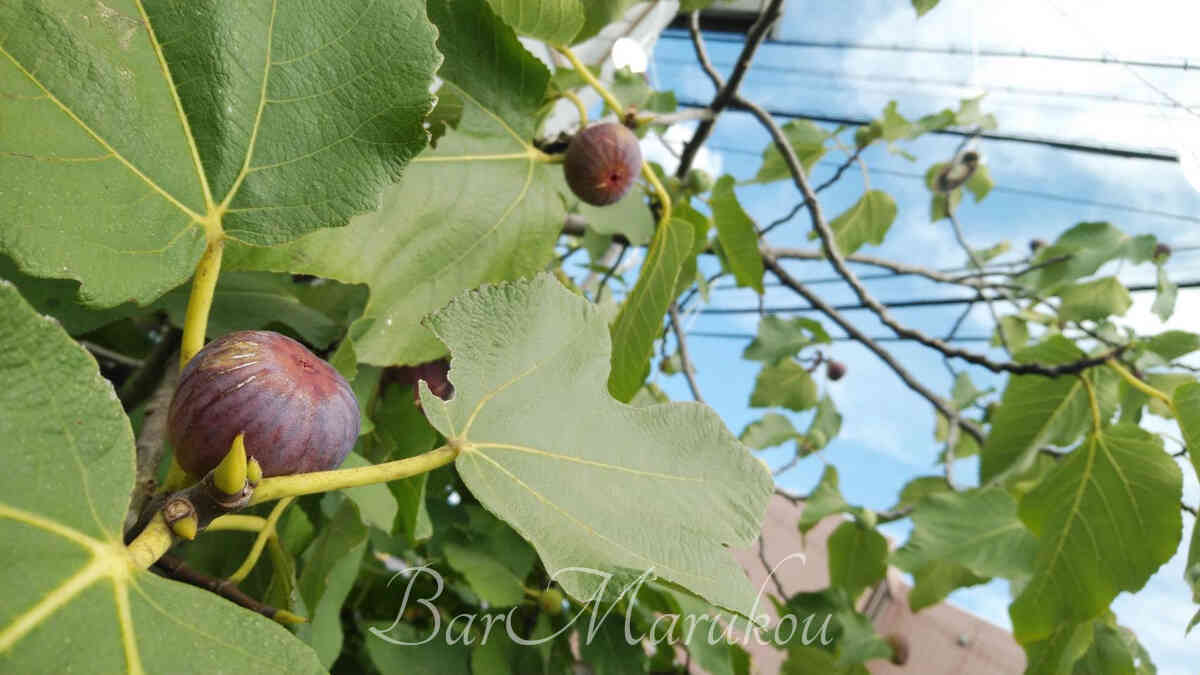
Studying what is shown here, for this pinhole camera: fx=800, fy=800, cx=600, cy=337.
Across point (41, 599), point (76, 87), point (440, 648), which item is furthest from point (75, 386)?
point (440, 648)

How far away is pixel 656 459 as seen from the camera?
1.67 ft

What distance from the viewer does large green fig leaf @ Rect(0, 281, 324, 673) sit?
0.29m

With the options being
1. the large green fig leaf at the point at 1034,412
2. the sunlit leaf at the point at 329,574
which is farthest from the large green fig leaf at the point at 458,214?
the large green fig leaf at the point at 1034,412

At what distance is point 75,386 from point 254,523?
365 millimetres

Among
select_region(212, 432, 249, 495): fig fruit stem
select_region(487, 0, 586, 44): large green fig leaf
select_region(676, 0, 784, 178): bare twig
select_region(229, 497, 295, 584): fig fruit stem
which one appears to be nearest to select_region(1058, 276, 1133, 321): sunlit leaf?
select_region(676, 0, 784, 178): bare twig

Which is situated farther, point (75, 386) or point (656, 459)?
point (656, 459)

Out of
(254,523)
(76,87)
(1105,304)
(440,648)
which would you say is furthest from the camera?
(1105,304)

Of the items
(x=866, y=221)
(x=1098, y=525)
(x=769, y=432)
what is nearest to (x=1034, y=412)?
(x=1098, y=525)

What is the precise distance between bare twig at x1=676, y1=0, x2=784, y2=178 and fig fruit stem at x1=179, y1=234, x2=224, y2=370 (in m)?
1.02

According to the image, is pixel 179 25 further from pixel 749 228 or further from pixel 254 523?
pixel 749 228

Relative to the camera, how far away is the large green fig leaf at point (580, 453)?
0.44m

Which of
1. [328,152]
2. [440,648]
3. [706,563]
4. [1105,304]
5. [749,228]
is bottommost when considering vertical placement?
[440,648]

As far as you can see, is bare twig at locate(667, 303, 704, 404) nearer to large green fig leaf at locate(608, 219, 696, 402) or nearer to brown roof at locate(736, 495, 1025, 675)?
large green fig leaf at locate(608, 219, 696, 402)

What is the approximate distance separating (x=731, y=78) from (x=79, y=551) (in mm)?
1325
